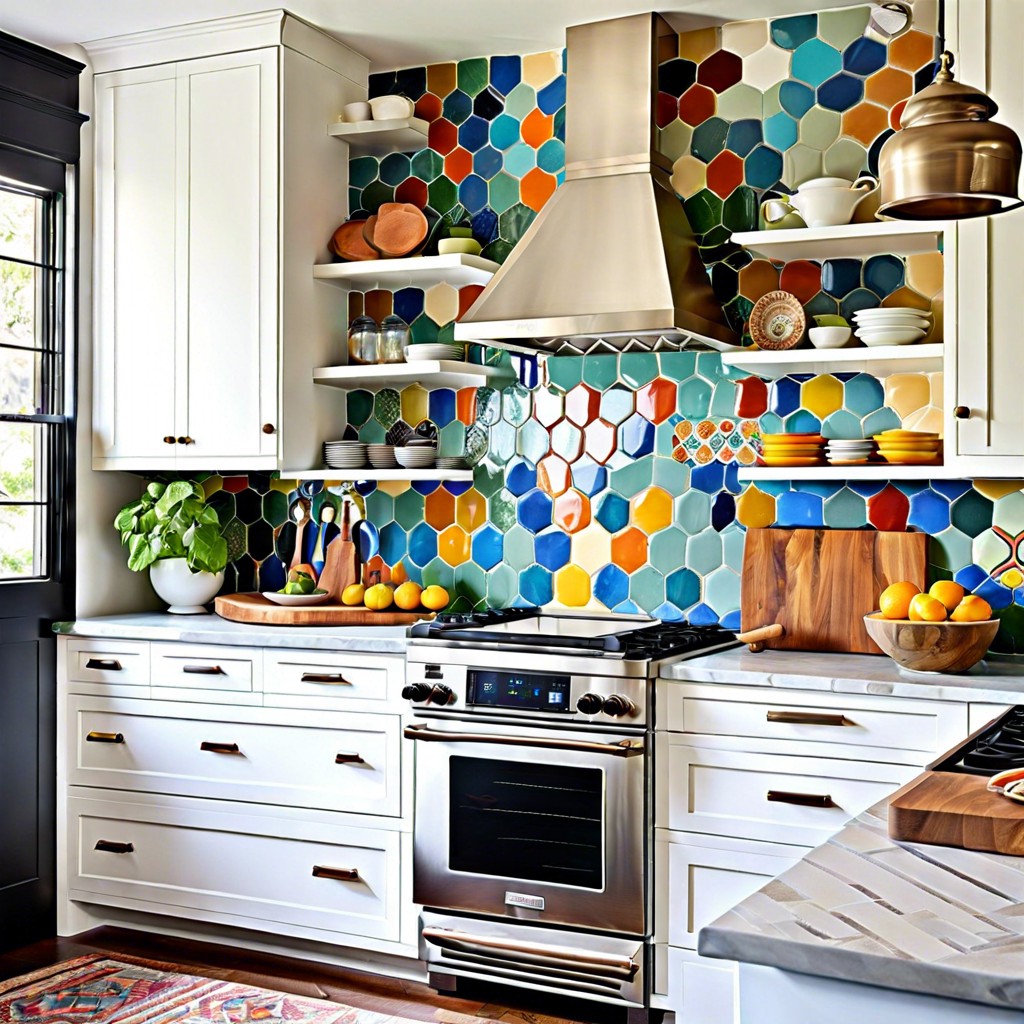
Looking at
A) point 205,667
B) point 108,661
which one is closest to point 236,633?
point 205,667

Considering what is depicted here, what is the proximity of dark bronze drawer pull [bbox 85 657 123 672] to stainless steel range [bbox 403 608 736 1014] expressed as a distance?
110 cm

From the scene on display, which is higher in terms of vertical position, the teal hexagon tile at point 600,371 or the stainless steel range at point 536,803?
the teal hexagon tile at point 600,371

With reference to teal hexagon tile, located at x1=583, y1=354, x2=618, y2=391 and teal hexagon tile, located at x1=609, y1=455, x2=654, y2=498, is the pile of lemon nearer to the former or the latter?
teal hexagon tile, located at x1=609, y1=455, x2=654, y2=498

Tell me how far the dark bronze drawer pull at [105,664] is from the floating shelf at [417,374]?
3.72ft

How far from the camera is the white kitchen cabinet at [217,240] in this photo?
4125mm

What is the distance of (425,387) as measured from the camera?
171 inches

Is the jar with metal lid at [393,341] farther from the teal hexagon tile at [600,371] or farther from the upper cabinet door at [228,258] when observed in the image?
the teal hexagon tile at [600,371]

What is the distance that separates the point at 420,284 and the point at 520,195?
0.46m

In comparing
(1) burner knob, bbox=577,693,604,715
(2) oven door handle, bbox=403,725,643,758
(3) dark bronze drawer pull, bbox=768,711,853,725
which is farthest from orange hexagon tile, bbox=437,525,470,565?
(3) dark bronze drawer pull, bbox=768,711,853,725

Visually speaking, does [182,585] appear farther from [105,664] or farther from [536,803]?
[536,803]

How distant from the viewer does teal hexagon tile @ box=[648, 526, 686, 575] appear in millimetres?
3977

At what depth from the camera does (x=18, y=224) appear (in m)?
4.22

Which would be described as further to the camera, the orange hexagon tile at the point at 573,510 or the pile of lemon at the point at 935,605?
the orange hexagon tile at the point at 573,510

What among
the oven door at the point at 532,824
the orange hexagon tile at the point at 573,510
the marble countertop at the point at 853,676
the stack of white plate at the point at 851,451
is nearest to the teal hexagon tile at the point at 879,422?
the stack of white plate at the point at 851,451
